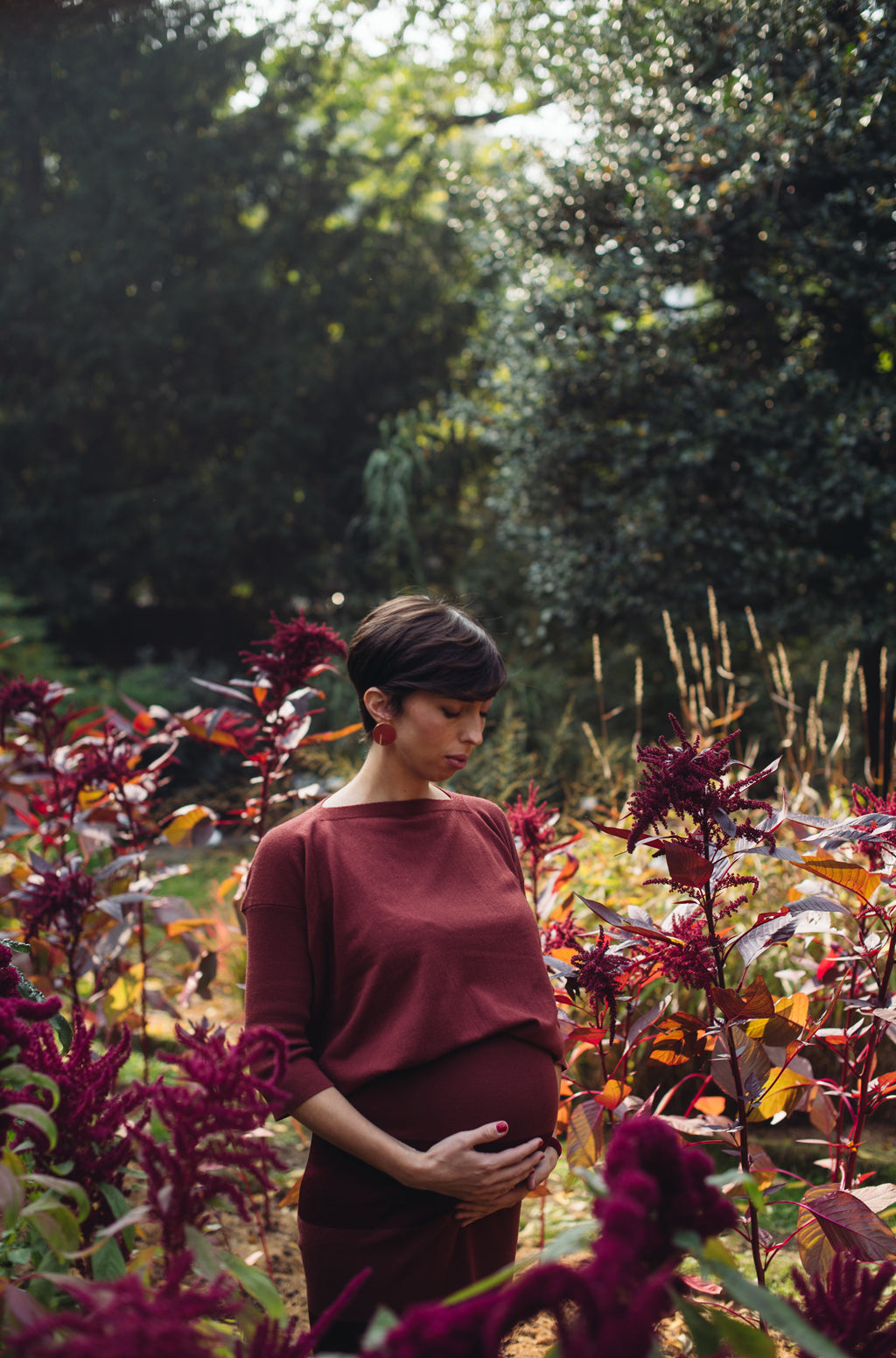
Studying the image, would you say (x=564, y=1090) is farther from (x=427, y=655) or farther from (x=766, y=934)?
(x=427, y=655)

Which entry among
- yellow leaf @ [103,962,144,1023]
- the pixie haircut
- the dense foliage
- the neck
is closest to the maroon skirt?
the dense foliage

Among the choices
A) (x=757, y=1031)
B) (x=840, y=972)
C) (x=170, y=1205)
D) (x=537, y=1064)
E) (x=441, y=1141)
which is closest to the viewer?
(x=170, y=1205)

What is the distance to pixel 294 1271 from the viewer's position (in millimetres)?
2293

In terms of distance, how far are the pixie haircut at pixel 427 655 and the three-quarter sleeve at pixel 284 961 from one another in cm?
28

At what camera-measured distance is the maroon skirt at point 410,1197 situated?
123cm

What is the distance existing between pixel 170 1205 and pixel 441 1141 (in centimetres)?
63

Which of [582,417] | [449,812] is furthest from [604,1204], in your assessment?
[582,417]

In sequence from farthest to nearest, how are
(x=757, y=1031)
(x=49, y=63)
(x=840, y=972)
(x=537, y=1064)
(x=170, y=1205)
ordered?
(x=49, y=63) → (x=840, y=972) → (x=757, y=1031) → (x=537, y=1064) → (x=170, y=1205)

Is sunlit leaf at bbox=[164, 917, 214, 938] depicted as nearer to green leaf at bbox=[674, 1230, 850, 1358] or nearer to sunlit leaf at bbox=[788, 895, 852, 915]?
sunlit leaf at bbox=[788, 895, 852, 915]

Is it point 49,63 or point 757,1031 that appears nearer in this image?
point 757,1031

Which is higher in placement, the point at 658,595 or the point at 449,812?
the point at 449,812

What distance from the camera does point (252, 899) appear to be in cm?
129

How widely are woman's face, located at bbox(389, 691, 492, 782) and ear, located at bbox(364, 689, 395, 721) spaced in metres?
0.01

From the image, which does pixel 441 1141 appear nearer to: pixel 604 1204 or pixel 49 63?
pixel 604 1204
